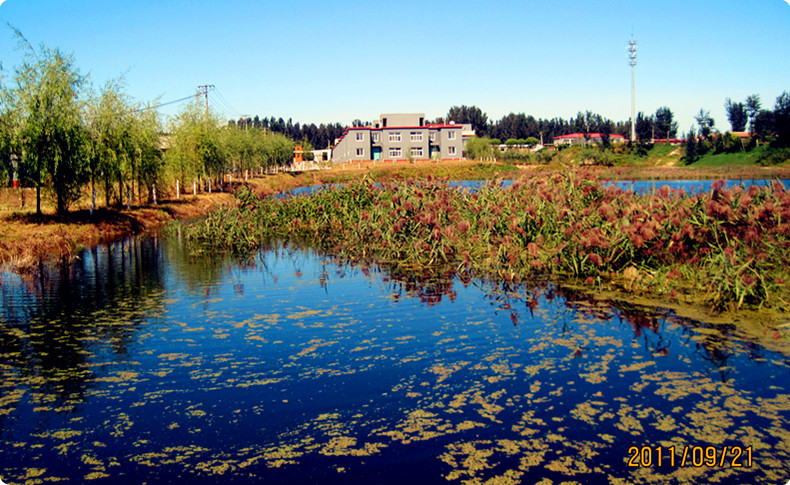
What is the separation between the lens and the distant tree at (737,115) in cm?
9120

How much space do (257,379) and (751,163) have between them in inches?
3104

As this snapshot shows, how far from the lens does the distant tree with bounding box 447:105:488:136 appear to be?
154 m

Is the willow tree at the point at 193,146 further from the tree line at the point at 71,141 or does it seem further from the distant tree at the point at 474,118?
the distant tree at the point at 474,118

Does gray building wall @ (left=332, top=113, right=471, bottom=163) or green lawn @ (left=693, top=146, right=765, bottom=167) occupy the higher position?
gray building wall @ (left=332, top=113, right=471, bottom=163)

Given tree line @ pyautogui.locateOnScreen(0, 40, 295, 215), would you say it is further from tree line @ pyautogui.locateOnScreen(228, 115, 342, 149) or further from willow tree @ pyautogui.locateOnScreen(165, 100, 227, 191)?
tree line @ pyautogui.locateOnScreen(228, 115, 342, 149)

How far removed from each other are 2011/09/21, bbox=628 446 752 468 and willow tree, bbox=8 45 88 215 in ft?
85.0

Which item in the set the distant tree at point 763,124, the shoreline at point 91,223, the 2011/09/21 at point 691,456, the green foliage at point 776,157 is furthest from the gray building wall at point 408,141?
the 2011/09/21 at point 691,456

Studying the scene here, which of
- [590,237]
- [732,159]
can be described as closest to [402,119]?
[732,159]

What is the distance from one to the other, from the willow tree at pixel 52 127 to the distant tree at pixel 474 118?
128801mm

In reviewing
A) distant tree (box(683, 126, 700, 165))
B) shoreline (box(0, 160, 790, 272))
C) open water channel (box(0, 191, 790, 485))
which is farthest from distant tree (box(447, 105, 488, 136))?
open water channel (box(0, 191, 790, 485))

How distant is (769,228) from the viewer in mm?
11398

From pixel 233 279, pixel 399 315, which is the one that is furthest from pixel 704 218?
pixel 233 279

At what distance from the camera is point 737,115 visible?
9175 centimetres

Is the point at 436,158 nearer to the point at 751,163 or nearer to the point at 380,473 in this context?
the point at 751,163
